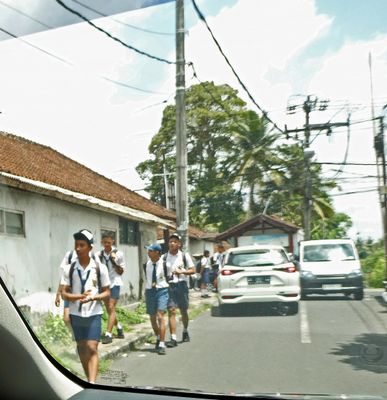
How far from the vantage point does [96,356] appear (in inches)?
77.5

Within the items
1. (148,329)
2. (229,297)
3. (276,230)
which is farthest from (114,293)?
(276,230)

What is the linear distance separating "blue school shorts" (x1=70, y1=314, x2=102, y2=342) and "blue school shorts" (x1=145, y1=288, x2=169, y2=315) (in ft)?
0.58

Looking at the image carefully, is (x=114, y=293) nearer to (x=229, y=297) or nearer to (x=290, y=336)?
(x=229, y=297)

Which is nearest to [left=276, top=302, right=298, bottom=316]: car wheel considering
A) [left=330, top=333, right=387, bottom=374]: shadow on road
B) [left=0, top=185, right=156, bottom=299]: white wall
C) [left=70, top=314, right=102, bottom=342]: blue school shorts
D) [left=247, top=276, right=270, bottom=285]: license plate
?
[left=247, top=276, right=270, bottom=285]: license plate

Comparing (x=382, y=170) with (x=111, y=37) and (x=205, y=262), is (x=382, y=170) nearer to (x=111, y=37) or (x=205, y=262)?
(x=205, y=262)

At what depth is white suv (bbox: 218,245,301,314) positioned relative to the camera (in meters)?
1.93

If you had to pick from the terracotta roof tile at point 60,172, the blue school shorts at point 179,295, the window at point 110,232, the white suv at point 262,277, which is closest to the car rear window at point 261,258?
the white suv at point 262,277

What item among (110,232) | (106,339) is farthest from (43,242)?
(106,339)

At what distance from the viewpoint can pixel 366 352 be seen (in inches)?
65.9

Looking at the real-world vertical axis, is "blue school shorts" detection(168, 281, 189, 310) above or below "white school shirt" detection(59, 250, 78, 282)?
below

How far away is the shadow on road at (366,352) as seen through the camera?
1639 mm

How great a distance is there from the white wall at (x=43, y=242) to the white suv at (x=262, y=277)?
33cm

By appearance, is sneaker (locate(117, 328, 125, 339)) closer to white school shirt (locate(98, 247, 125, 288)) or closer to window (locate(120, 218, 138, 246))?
white school shirt (locate(98, 247, 125, 288))

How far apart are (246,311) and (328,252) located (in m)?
0.34
